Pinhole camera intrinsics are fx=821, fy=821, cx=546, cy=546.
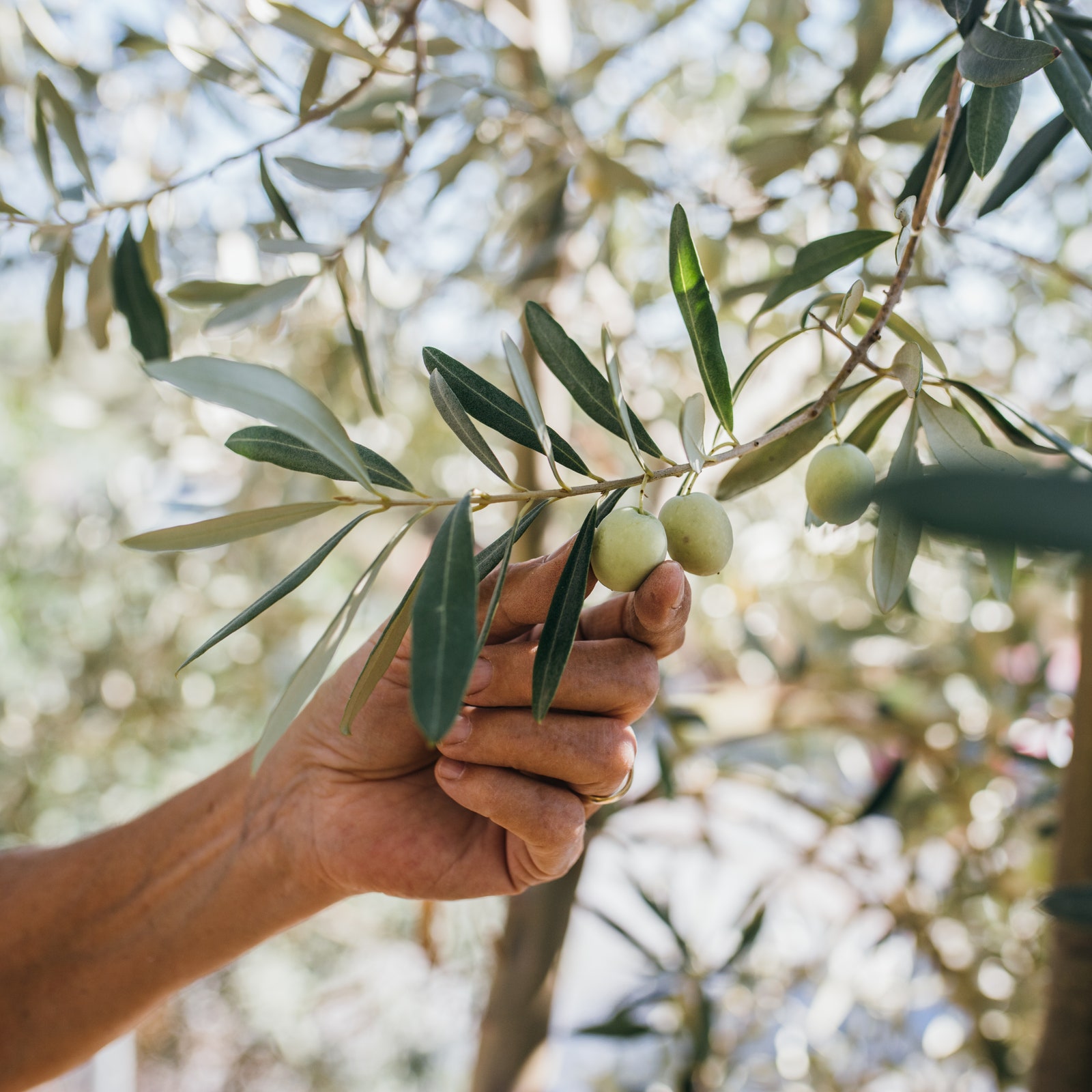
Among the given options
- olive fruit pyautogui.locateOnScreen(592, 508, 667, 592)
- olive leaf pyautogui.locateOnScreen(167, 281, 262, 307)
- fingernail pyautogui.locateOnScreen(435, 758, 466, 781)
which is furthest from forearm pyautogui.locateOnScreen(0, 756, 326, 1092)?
olive fruit pyautogui.locateOnScreen(592, 508, 667, 592)

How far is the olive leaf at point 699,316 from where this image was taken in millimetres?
409

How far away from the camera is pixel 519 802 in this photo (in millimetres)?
535

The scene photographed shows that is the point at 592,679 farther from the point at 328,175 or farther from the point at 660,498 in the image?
the point at 660,498

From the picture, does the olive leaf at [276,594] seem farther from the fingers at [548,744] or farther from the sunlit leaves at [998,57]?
the sunlit leaves at [998,57]

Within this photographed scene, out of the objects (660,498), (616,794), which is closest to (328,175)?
(616,794)

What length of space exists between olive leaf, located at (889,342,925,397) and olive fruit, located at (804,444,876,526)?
0.04 meters

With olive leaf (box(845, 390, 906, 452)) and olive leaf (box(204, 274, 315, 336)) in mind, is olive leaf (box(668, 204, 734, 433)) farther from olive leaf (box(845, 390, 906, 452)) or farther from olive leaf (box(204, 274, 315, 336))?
olive leaf (box(204, 274, 315, 336))

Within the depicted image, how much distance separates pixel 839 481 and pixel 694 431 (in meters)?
0.07

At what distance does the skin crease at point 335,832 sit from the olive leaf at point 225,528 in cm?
12

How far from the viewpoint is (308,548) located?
2131 millimetres

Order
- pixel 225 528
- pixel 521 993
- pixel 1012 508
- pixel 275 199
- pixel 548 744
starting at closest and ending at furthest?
1. pixel 1012 508
2. pixel 225 528
3. pixel 548 744
4. pixel 275 199
5. pixel 521 993

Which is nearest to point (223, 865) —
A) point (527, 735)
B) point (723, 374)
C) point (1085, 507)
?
point (527, 735)

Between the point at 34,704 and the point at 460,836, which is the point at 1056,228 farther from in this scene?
the point at 34,704

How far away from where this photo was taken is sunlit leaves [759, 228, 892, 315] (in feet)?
1.60
